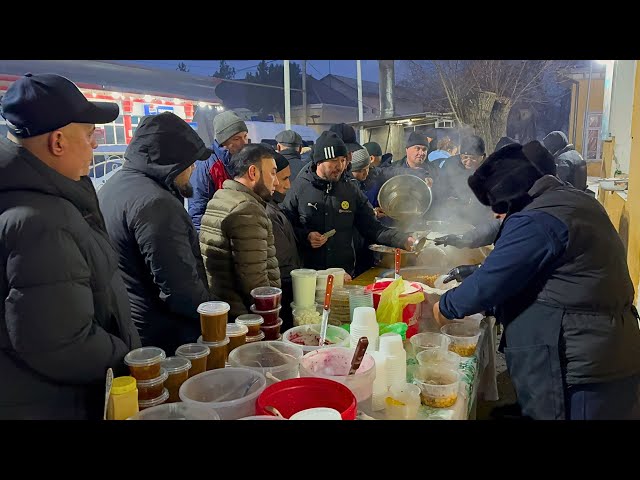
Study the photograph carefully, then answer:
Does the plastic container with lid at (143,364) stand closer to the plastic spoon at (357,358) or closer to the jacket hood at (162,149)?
the plastic spoon at (357,358)

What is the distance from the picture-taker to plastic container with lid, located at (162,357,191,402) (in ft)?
4.78

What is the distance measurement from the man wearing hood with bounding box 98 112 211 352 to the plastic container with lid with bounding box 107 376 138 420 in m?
0.73

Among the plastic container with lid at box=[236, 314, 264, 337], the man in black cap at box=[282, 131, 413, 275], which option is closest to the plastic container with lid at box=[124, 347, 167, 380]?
the plastic container with lid at box=[236, 314, 264, 337]

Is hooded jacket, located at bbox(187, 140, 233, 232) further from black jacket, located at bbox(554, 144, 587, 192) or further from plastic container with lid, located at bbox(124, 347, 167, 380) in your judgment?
black jacket, located at bbox(554, 144, 587, 192)

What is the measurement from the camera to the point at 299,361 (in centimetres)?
165

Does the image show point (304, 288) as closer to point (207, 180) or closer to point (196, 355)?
point (196, 355)

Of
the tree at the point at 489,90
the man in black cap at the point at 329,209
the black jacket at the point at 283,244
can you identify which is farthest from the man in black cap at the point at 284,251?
the tree at the point at 489,90

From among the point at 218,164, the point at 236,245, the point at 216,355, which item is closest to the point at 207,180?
the point at 218,164

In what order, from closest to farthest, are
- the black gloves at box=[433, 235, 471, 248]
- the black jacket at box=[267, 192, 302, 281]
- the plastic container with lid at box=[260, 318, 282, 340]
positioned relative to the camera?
1. the plastic container with lid at box=[260, 318, 282, 340]
2. the black jacket at box=[267, 192, 302, 281]
3. the black gloves at box=[433, 235, 471, 248]

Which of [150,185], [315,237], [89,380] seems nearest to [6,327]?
[89,380]

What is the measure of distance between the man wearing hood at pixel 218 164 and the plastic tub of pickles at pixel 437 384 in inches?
110

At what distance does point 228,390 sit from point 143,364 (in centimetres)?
30

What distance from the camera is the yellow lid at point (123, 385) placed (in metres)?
1.26

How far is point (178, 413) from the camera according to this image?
4.30 ft
